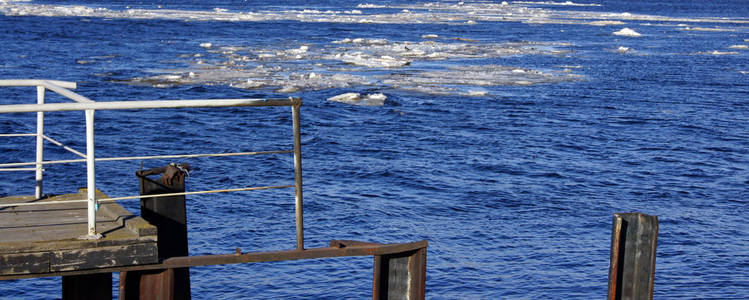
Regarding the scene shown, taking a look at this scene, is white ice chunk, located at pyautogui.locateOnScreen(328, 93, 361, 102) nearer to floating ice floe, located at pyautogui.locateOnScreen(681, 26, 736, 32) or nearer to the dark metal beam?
the dark metal beam

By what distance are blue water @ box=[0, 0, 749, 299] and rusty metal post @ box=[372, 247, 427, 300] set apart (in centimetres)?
Answer: 429

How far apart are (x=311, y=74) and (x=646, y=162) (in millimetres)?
12705

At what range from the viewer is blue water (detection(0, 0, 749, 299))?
1127cm

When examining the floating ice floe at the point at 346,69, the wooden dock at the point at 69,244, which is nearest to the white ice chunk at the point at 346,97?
the floating ice floe at the point at 346,69

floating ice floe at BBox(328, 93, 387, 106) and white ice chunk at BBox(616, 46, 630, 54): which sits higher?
white ice chunk at BBox(616, 46, 630, 54)

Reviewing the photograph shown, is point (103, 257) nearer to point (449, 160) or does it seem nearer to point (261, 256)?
point (261, 256)

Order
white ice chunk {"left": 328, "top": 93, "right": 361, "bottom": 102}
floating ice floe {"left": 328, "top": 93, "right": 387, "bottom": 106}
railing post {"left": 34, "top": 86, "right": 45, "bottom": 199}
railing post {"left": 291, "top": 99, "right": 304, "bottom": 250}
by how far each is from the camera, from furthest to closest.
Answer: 1. white ice chunk {"left": 328, "top": 93, "right": 361, "bottom": 102}
2. floating ice floe {"left": 328, "top": 93, "right": 387, "bottom": 106}
3. railing post {"left": 34, "top": 86, "right": 45, "bottom": 199}
4. railing post {"left": 291, "top": 99, "right": 304, "bottom": 250}

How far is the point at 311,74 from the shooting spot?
91.4 feet

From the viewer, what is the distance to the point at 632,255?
6551 mm

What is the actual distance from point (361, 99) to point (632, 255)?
17.9 m

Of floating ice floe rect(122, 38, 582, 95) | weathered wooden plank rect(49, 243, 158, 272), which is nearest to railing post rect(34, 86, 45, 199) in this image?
weathered wooden plank rect(49, 243, 158, 272)

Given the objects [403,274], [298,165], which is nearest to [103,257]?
[298,165]

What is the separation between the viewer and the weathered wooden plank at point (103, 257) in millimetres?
4859

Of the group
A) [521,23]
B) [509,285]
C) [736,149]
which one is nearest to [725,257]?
[509,285]
